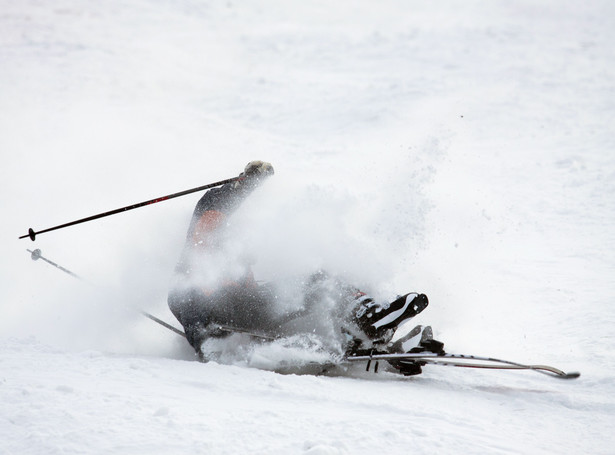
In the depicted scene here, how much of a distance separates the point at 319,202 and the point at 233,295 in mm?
1325

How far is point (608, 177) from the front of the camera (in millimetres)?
10641

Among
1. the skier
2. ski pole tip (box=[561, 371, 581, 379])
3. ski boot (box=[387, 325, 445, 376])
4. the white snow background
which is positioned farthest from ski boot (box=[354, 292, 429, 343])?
ski pole tip (box=[561, 371, 581, 379])

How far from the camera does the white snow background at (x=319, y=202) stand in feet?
11.1

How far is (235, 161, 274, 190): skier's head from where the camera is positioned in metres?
4.89

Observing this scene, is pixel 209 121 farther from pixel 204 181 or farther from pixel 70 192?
pixel 70 192

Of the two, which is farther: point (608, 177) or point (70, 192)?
point (608, 177)

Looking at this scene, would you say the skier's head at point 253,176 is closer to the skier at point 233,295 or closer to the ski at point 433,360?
the skier at point 233,295

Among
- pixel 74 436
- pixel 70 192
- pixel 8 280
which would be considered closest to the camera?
pixel 74 436

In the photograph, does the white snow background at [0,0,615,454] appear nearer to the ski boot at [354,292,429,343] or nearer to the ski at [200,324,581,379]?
the ski at [200,324,581,379]

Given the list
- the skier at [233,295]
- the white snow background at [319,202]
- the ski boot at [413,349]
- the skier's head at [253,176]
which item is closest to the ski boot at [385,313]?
the skier at [233,295]

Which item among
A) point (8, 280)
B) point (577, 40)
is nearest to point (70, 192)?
Answer: point (8, 280)

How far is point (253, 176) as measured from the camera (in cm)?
491

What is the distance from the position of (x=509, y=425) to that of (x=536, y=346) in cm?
187

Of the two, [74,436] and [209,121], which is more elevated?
[209,121]
